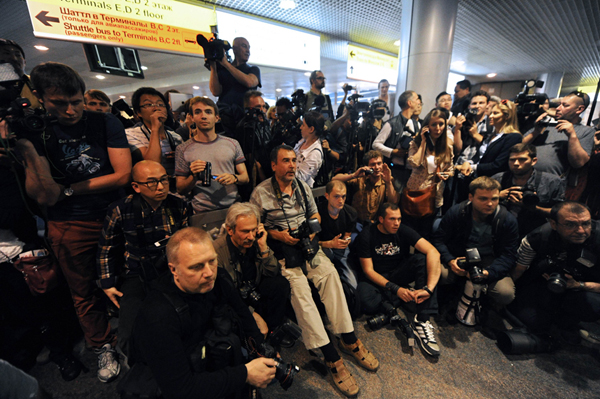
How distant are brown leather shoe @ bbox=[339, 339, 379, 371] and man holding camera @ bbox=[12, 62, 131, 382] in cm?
178

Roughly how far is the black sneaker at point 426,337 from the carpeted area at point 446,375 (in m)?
0.06

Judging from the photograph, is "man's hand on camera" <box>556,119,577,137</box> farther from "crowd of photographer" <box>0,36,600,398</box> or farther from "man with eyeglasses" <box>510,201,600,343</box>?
"man with eyeglasses" <box>510,201,600,343</box>

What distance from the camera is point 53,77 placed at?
55.6 inches

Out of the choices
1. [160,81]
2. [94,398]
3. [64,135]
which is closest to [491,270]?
[94,398]

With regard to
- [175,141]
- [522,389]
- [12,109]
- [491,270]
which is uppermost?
[12,109]

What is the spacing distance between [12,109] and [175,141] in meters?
1.04

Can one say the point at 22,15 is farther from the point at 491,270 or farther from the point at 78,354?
the point at 491,270

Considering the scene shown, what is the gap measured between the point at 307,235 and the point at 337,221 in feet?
1.70

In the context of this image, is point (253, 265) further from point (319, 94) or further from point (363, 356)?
point (319, 94)

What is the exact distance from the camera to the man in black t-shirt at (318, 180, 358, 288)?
2.33 m

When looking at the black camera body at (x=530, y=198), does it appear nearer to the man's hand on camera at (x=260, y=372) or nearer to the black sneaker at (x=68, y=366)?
the man's hand on camera at (x=260, y=372)

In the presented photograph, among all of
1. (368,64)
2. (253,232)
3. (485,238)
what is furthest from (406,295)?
(368,64)

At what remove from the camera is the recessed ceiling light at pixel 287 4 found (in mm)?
4042

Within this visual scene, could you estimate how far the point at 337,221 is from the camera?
244 cm
